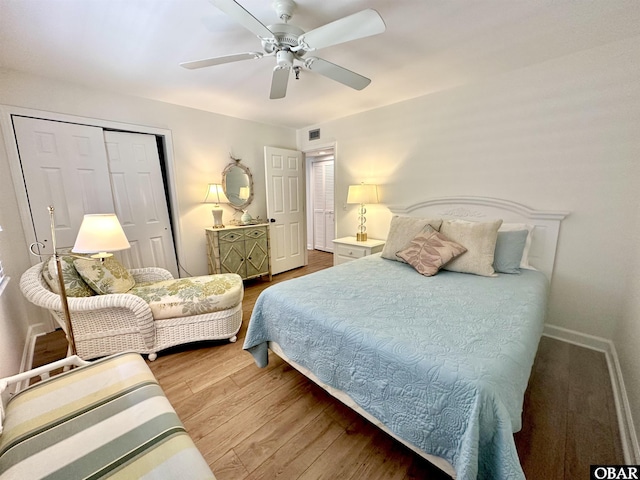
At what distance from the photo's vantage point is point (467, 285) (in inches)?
72.1

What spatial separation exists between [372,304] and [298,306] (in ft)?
1.48

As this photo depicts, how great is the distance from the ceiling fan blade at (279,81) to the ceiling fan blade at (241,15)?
0.28 meters

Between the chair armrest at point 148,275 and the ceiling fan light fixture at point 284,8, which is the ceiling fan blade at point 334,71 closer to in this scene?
the ceiling fan light fixture at point 284,8

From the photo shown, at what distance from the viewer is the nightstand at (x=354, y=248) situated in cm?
322

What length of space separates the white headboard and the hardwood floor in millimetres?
820

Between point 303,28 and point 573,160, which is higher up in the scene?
point 303,28

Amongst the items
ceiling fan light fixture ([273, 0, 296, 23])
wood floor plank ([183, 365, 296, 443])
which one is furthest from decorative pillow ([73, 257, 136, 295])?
ceiling fan light fixture ([273, 0, 296, 23])

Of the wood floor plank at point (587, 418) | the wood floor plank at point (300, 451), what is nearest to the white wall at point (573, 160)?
the wood floor plank at point (587, 418)

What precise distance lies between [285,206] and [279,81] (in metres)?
2.44

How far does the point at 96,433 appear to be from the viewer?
0.90m

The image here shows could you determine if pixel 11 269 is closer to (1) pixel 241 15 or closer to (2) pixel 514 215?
(1) pixel 241 15

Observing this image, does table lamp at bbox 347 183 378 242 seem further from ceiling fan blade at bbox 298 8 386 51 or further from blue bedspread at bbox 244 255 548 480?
ceiling fan blade at bbox 298 8 386 51

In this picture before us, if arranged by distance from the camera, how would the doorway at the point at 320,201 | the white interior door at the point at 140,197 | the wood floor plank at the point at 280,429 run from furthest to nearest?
the doorway at the point at 320,201, the white interior door at the point at 140,197, the wood floor plank at the point at 280,429

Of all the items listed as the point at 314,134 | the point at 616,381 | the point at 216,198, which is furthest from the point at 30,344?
the point at 616,381
